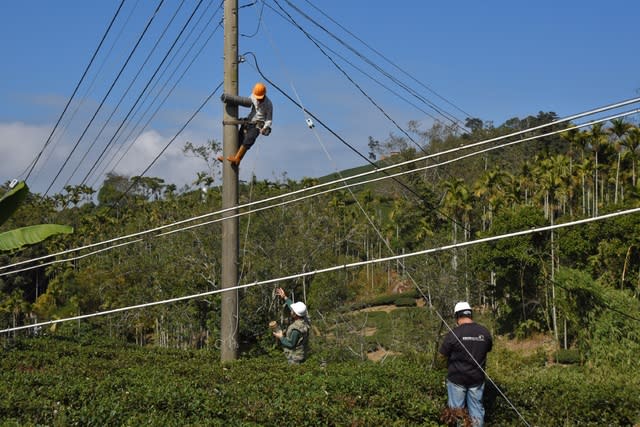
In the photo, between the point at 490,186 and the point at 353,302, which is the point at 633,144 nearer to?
the point at 490,186

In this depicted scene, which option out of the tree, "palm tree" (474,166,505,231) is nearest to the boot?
the tree

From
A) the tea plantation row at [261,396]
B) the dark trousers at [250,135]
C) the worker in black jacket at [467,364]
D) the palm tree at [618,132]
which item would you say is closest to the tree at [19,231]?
the tea plantation row at [261,396]

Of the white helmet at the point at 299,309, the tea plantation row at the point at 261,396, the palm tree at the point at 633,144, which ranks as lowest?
the tea plantation row at the point at 261,396

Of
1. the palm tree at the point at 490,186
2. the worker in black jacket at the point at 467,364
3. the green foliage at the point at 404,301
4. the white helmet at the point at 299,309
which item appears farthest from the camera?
the green foliage at the point at 404,301

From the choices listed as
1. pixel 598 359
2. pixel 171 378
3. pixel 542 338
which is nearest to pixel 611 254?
pixel 542 338

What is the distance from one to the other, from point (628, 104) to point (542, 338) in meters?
43.2

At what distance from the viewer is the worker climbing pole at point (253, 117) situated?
12.6m

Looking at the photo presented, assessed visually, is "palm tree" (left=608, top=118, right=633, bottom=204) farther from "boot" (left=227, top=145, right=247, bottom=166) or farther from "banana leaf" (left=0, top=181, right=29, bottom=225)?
Answer: "banana leaf" (left=0, top=181, right=29, bottom=225)

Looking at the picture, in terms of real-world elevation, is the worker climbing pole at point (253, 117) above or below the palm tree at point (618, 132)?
below

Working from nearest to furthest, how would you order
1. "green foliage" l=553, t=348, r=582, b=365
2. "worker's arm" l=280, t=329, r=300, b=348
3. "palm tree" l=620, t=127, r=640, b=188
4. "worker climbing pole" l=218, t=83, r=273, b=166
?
"worker's arm" l=280, t=329, r=300, b=348 → "worker climbing pole" l=218, t=83, r=273, b=166 → "green foliage" l=553, t=348, r=582, b=365 → "palm tree" l=620, t=127, r=640, b=188

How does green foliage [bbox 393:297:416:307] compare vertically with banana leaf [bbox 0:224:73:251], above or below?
below

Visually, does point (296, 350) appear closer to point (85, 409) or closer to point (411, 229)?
point (85, 409)

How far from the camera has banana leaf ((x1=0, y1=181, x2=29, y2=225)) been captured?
30.6 feet

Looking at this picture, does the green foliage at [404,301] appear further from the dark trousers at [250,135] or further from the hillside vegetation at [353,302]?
the dark trousers at [250,135]
